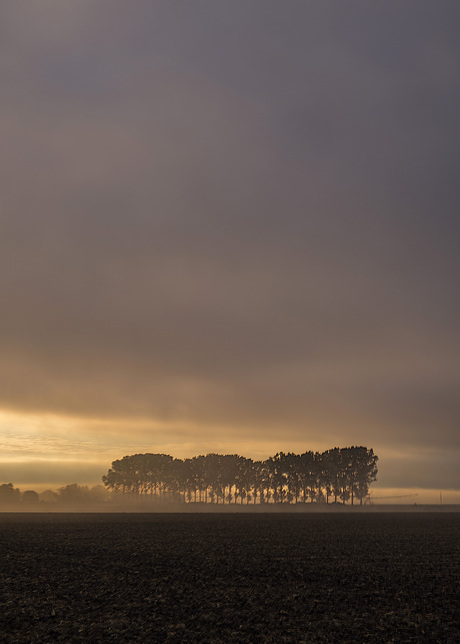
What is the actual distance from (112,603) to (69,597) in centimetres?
277

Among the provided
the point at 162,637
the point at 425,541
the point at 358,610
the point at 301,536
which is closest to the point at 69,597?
the point at 162,637

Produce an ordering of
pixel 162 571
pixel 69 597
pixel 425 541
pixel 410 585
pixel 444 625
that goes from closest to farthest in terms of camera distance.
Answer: pixel 444 625 → pixel 69 597 → pixel 410 585 → pixel 162 571 → pixel 425 541

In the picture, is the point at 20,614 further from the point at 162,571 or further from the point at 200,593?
the point at 162,571

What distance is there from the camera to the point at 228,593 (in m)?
28.6

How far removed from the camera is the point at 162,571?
35.5m

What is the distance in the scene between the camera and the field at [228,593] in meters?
22.0

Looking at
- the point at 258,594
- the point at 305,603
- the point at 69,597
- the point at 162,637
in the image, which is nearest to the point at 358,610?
the point at 305,603

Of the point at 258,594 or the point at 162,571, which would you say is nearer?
the point at 258,594

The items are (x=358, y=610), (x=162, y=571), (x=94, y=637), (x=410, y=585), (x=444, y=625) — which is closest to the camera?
(x=94, y=637)

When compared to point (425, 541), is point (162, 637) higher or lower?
higher

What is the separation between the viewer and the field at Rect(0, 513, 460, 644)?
22.0 meters

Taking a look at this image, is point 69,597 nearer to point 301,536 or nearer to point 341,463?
point 301,536

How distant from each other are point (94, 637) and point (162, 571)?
49.5 ft

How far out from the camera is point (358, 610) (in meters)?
25.4
